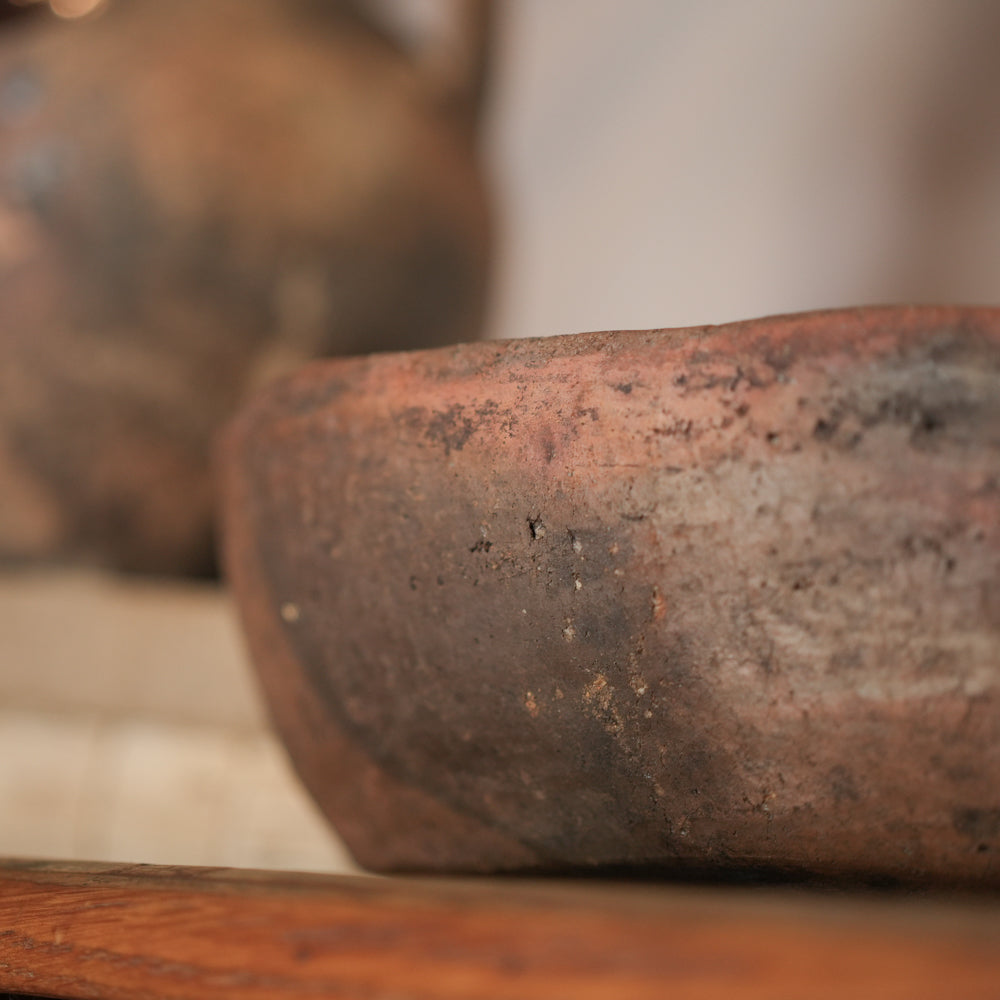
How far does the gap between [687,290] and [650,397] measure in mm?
995

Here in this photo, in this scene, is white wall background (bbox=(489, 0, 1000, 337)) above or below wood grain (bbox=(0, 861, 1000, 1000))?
above

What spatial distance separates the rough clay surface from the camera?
0.31 m

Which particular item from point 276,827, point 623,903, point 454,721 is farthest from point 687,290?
point 623,903

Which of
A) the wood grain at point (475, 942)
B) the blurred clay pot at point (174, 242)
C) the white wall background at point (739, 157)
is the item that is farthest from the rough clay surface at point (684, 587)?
the white wall background at point (739, 157)

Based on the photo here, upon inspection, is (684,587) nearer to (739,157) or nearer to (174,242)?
(174,242)

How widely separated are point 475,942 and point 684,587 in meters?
0.14

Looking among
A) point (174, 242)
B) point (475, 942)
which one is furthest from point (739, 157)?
point (475, 942)

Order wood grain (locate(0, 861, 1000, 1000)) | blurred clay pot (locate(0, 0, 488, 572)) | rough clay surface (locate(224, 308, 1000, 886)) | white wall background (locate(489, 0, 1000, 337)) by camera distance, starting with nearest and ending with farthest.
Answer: wood grain (locate(0, 861, 1000, 1000)) → rough clay surface (locate(224, 308, 1000, 886)) → blurred clay pot (locate(0, 0, 488, 572)) → white wall background (locate(489, 0, 1000, 337))

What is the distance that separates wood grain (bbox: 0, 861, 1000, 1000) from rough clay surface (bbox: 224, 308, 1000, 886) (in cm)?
6

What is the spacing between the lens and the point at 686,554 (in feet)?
1.08

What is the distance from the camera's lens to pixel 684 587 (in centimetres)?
33

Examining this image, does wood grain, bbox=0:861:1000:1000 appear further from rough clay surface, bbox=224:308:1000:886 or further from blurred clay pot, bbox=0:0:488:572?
blurred clay pot, bbox=0:0:488:572

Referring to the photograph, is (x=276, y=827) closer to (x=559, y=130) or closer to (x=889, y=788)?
(x=889, y=788)

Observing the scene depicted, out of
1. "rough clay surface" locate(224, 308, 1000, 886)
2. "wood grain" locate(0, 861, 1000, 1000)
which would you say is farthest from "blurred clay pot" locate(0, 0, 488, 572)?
"wood grain" locate(0, 861, 1000, 1000)
